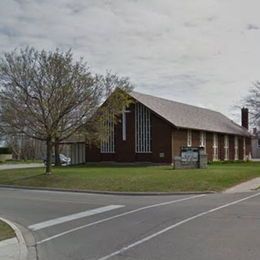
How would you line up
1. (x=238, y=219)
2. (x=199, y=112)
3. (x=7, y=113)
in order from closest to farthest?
(x=238, y=219), (x=7, y=113), (x=199, y=112)

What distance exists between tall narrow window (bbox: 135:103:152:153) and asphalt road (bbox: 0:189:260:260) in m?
26.4

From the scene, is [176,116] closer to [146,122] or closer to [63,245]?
[146,122]

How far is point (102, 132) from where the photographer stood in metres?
35.3

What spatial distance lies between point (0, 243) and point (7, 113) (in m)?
22.2

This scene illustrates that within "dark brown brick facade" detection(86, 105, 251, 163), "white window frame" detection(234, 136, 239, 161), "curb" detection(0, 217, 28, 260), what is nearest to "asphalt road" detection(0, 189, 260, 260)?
"curb" detection(0, 217, 28, 260)

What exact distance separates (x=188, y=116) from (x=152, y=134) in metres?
7.95

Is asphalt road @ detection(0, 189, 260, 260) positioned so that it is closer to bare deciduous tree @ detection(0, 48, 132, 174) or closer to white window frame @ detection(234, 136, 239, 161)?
bare deciduous tree @ detection(0, 48, 132, 174)

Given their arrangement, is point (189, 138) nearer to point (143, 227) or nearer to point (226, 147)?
point (226, 147)

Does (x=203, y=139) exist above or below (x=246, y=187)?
above

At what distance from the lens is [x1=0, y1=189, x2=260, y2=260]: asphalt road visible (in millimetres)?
9719

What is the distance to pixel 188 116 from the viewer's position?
53.6 m

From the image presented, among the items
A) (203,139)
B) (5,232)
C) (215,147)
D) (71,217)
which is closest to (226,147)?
(215,147)

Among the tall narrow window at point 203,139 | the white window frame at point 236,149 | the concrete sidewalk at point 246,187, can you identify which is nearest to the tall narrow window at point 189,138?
the tall narrow window at point 203,139

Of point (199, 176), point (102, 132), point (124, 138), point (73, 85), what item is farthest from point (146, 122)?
point (199, 176)
